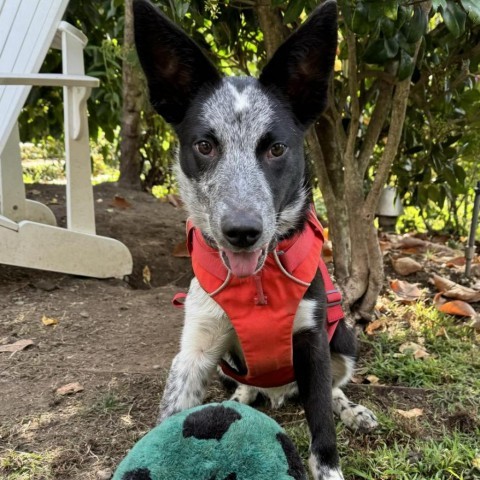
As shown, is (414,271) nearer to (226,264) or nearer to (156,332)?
(156,332)

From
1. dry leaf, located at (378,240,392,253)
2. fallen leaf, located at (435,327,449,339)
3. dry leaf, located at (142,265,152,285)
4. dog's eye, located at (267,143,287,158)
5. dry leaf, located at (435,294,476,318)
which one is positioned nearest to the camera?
dog's eye, located at (267,143,287,158)

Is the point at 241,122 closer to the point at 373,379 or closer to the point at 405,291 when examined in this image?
the point at 373,379

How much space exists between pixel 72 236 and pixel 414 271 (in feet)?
8.06

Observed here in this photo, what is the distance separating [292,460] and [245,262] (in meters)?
0.65

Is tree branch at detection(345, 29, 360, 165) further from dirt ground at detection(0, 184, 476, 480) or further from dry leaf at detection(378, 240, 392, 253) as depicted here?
dry leaf at detection(378, 240, 392, 253)

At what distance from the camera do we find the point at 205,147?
6.78 feet

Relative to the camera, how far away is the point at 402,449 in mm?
2170

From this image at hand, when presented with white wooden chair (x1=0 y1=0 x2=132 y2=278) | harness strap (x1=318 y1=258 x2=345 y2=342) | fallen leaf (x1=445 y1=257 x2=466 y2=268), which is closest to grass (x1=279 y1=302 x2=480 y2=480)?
harness strap (x1=318 y1=258 x2=345 y2=342)

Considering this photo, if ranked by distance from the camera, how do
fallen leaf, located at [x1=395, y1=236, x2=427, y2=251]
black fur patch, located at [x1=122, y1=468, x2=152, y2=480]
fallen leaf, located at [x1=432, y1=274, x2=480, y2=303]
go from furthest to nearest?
fallen leaf, located at [x1=395, y1=236, x2=427, y2=251] < fallen leaf, located at [x1=432, y1=274, x2=480, y2=303] < black fur patch, located at [x1=122, y1=468, x2=152, y2=480]

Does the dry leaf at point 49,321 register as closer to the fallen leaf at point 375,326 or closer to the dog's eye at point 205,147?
the dog's eye at point 205,147

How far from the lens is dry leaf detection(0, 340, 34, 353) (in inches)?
115

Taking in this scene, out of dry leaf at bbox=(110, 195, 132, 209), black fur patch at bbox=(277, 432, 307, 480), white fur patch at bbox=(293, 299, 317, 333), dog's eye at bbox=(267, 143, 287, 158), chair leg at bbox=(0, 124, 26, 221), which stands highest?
dog's eye at bbox=(267, 143, 287, 158)

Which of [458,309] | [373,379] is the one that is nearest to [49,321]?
[373,379]

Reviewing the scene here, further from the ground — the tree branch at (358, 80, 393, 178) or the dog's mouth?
the tree branch at (358, 80, 393, 178)
